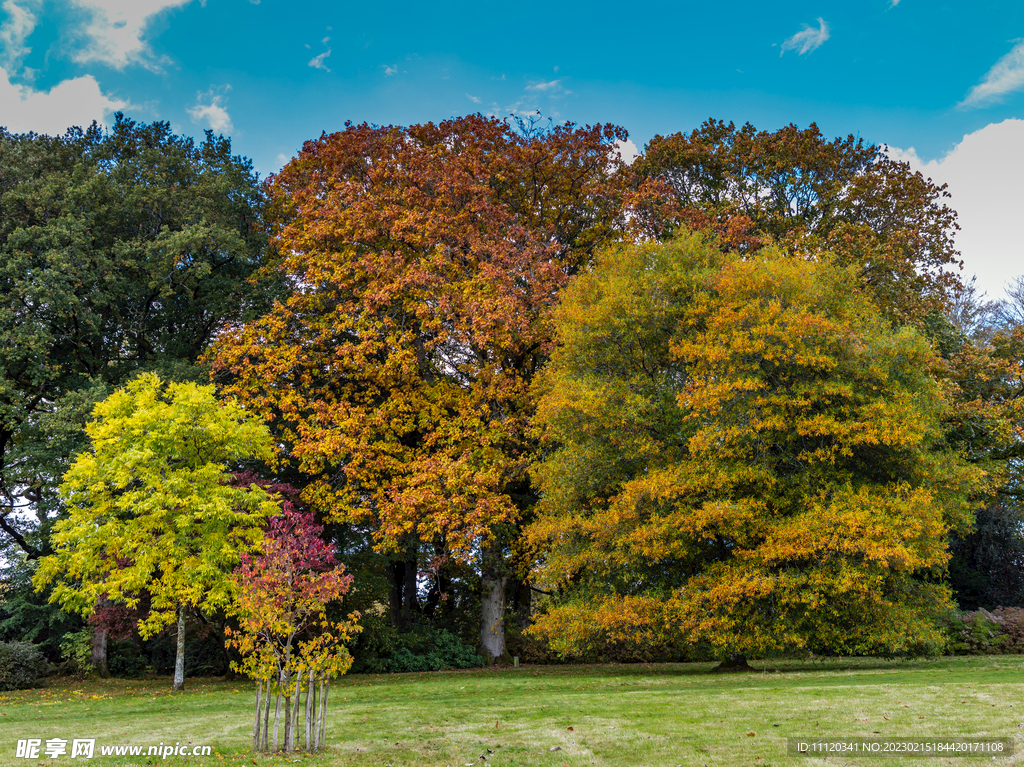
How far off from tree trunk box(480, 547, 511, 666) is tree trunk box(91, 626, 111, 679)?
12.4 m

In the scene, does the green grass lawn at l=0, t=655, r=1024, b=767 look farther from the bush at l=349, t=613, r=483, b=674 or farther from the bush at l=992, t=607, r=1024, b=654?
the bush at l=992, t=607, r=1024, b=654

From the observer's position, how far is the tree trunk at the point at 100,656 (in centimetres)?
2353

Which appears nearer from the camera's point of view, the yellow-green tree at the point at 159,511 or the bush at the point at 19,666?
the yellow-green tree at the point at 159,511

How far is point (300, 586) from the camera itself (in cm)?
866

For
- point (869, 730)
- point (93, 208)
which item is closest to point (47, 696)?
point (93, 208)

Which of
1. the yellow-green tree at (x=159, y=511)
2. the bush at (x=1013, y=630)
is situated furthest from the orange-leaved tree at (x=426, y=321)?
the bush at (x=1013, y=630)

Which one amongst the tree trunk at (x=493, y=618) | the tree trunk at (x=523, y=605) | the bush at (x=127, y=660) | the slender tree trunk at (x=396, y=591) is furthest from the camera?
the slender tree trunk at (x=396, y=591)

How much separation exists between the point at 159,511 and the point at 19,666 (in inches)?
339

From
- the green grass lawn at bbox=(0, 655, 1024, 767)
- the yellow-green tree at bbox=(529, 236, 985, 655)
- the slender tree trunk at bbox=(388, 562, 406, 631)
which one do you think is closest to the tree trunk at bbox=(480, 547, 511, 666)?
the slender tree trunk at bbox=(388, 562, 406, 631)

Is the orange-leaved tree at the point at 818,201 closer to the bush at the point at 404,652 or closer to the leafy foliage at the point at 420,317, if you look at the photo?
the leafy foliage at the point at 420,317

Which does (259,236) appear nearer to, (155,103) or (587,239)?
(155,103)

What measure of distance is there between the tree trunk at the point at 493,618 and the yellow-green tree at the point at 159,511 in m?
8.02

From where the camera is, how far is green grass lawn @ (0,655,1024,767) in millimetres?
7707

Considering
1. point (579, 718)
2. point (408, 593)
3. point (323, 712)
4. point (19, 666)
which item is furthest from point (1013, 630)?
point (19, 666)
